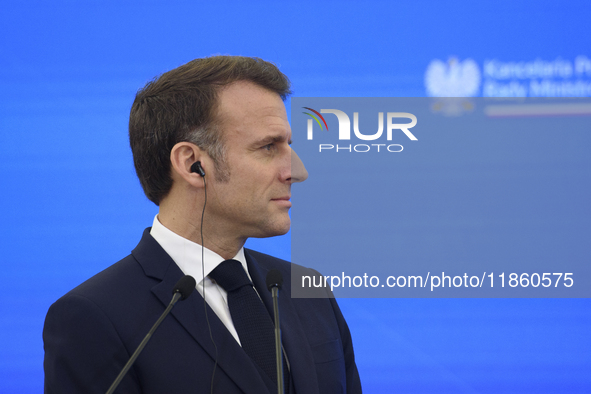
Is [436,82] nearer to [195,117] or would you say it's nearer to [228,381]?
[195,117]

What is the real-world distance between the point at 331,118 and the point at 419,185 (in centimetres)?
35

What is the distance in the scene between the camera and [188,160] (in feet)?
4.23

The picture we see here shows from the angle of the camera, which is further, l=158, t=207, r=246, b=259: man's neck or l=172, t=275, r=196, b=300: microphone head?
l=158, t=207, r=246, b=259: man's neck

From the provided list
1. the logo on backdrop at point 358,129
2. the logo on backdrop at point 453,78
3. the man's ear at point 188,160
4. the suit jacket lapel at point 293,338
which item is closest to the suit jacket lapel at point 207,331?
the suit jacket lapel at point 293,338

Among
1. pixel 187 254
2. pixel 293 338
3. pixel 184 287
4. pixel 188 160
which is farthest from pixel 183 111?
pixel 293 338

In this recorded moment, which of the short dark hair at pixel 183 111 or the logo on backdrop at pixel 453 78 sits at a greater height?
the logo on backdrop at pixel 453 78

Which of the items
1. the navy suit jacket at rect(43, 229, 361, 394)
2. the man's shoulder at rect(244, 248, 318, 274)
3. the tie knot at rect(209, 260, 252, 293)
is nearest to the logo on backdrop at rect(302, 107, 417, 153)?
the man's shoulder at rect(244, 248, 318, 274)

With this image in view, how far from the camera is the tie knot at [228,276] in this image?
1246 millimetres

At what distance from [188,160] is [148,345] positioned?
0.44 m

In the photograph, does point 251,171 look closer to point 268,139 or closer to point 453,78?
point 268,139

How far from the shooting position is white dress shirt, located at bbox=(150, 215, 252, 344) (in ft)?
4.00

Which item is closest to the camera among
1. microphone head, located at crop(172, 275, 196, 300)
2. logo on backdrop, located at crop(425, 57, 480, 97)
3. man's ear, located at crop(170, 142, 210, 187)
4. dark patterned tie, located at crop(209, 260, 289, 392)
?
microphone head, located at crop(172, 275, 196, 300)

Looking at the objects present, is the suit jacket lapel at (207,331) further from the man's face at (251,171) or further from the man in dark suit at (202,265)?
the man's face at (251,171)

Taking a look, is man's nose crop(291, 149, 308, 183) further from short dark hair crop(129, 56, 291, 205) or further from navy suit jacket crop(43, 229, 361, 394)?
navy suit jacket crop(43, 229, 361, 394)
